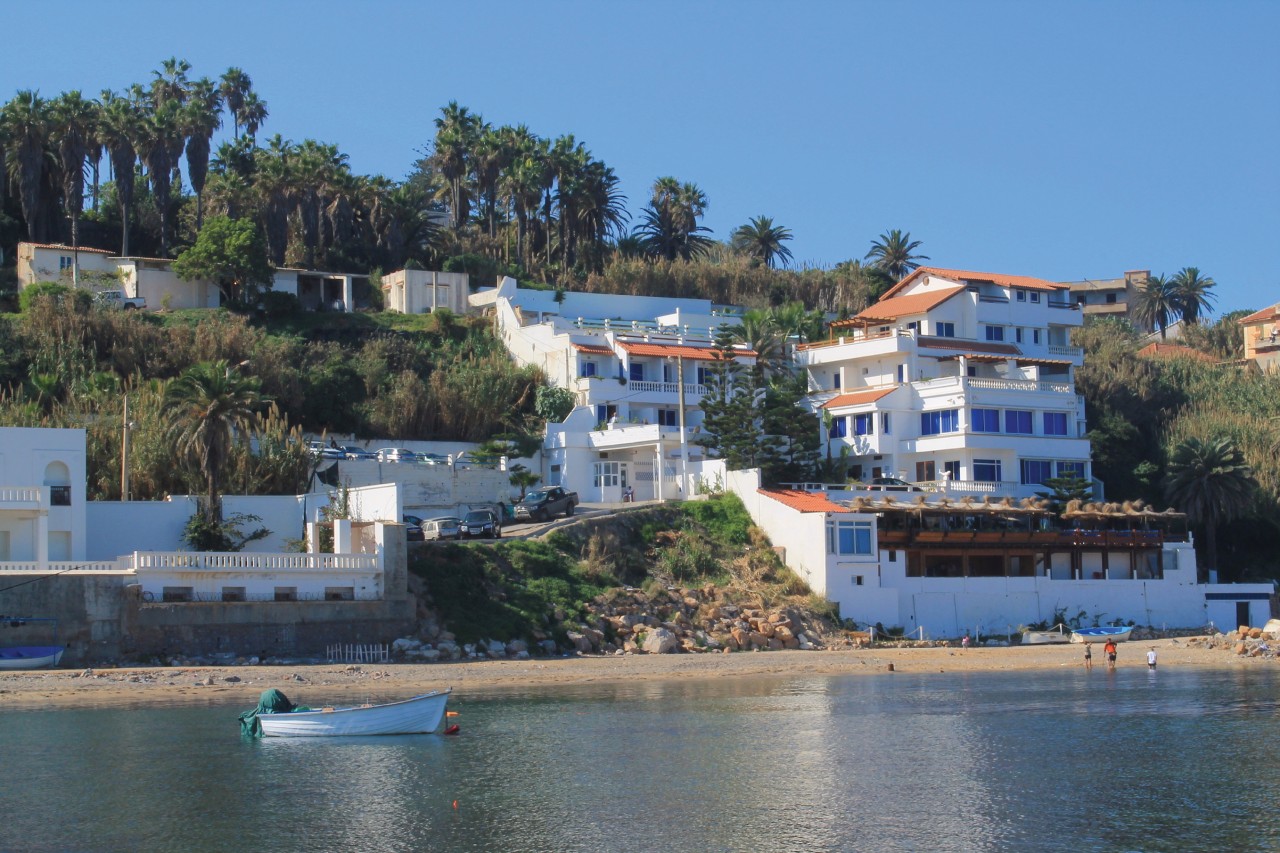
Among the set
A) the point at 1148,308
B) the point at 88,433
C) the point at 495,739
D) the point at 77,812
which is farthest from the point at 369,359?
the point at 1148,308

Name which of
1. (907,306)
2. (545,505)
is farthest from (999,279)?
(545,505)

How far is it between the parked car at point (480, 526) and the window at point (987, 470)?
26.1 meters

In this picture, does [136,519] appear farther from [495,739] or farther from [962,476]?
[962,476]

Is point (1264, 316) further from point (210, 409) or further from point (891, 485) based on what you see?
point (210, 409)

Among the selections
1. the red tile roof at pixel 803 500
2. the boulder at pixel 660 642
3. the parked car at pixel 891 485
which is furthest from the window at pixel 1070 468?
the boulder at pixel 660 642

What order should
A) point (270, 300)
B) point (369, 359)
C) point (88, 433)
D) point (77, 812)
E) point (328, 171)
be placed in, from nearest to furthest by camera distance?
point (77, 812), point (88, 433), point (369, 359), point (270, 300), point (328, 171)

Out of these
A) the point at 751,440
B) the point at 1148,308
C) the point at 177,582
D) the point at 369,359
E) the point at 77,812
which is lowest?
the point at 77,812

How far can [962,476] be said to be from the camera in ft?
248

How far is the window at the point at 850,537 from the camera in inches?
2456

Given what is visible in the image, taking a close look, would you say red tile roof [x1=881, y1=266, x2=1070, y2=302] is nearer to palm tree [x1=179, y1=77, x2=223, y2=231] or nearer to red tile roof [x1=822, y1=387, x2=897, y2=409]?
red tile roof [x1=822, y1=387, x2=897, y2=409]

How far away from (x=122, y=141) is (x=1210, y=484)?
64984 mm

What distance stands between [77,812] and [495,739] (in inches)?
447

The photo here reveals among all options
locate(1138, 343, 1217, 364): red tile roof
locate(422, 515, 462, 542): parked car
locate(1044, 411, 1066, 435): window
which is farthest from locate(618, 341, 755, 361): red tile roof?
locate(1138, 343, 1217, 364): red tile roof

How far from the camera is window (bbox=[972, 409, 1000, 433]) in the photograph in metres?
75.4
